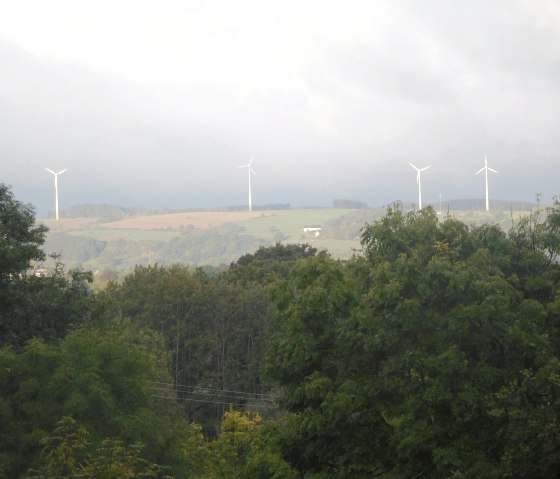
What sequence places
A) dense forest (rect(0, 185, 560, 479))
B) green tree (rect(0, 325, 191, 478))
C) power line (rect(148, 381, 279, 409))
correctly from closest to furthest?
dense forest (rect(0, 185, 560, 479)) → green tree (rect(0, 325, 191, 478)) → power line (rect(148, 381, 279, 409))

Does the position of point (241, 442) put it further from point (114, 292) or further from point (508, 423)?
point (114, 292)

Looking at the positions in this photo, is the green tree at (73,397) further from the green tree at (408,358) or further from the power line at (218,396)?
the power line at (218,396)

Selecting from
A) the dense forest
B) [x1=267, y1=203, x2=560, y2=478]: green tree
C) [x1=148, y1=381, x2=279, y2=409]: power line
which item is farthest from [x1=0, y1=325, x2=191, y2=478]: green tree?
[x1=148, y1=381, x2=279, y2=409]: power line

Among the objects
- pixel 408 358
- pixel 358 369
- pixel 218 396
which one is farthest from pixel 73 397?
pixel 218 396

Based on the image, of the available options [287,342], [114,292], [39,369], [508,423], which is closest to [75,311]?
[39,369]

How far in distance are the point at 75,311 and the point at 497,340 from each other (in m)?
18.9

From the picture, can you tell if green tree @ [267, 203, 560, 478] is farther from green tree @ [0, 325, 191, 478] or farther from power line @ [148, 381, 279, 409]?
power line @ [148, 381, 279, 409]

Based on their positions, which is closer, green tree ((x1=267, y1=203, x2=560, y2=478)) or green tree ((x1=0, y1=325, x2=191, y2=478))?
green tree ((x1=267, y1=203, x2=560, y2=478))

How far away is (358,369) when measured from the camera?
27.9 meters

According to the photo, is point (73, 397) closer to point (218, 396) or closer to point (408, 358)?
point (408, 358)

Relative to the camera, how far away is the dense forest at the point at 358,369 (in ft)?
79.9

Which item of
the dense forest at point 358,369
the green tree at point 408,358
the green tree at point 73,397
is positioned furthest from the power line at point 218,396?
the green tree at point 408,358

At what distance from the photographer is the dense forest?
24359 millimetres

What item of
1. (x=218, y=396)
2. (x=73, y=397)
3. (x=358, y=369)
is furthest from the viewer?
(x=218, y=396)
